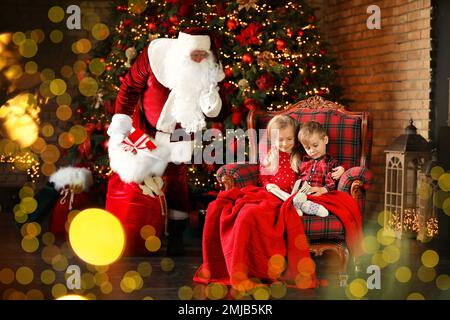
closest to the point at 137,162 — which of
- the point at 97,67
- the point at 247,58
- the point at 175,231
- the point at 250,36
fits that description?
the point at 175,231

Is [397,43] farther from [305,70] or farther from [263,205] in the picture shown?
[263,205]

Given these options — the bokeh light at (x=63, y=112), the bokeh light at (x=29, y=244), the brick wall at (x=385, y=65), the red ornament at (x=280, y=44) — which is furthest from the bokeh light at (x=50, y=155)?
the brick wall at (x=385, y=65)

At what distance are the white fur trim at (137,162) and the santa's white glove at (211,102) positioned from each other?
1.17 feet

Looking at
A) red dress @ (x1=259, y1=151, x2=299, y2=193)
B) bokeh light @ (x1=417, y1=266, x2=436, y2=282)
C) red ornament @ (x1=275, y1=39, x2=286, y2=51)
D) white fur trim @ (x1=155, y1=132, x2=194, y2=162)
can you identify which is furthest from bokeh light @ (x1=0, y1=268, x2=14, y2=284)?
red ornament @ (x1=275, y1=39, x2=286, y2=51)

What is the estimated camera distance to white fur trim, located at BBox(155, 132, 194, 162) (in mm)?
4336

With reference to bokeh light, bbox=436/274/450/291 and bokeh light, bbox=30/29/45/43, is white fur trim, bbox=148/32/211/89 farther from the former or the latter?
bokeh light, bbox=30/29/45/43

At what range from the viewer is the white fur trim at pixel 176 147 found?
171 inches

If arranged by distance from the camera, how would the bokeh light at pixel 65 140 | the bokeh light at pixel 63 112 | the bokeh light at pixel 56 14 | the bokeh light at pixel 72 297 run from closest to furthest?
the bokeh light at pixel 72 297 → the bokeh light at pixel 65 140 → the bokeh light at pixel 56 14 → the bokeh light at pixel 63 112

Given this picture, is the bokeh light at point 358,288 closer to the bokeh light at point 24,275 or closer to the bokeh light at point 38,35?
the bokeh light at point 24,275

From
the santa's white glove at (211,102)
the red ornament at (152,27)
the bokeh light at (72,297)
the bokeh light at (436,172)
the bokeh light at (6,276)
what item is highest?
the red ornament at (152,27)

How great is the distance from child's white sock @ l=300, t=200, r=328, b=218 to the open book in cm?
13

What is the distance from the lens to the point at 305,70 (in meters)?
5.25

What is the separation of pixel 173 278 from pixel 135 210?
637mm

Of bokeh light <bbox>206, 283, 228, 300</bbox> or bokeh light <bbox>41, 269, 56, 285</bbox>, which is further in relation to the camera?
bokeh light <bbox>41, 269, 56, 285</bbox>
